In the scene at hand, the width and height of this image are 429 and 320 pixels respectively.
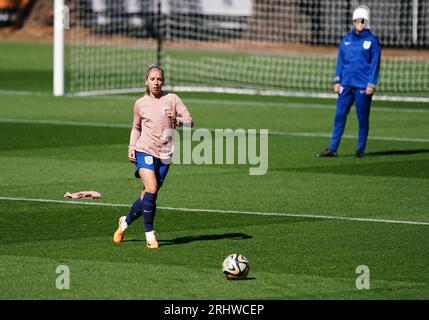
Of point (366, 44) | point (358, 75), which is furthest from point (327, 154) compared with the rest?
point (366, 44)

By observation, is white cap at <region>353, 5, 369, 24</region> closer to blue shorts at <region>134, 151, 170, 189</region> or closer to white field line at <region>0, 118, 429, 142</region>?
white field line at <region>0, 118, 429, 142</region>

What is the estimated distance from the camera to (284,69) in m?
36.8

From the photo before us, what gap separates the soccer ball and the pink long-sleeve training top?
183 cm

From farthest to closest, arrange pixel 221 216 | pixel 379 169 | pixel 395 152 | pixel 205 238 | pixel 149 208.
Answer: pixel 395 152 → pixel 379 169 → pixel 221 216 → pixel 205 238 → pixel 149 208

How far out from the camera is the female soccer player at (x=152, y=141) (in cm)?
1188

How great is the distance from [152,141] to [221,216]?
2166 millimetres

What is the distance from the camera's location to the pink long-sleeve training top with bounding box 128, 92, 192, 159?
1196 cm

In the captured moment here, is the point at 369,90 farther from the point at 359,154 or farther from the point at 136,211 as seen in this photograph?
the point at 136,211

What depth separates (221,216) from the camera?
1385 cm

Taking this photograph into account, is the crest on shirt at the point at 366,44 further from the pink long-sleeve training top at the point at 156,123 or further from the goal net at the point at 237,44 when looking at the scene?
the goal net at the point at 237,44

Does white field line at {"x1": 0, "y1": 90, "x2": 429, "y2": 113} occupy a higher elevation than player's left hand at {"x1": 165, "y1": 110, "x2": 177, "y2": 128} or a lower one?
lower

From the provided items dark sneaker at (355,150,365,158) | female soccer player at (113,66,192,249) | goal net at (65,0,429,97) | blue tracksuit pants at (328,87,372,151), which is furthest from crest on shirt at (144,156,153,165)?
goal net at (65,0,429,97)

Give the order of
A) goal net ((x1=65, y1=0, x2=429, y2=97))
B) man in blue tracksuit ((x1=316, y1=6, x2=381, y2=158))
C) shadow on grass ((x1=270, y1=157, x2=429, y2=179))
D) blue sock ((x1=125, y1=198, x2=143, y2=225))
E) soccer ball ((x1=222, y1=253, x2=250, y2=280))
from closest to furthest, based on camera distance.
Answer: soccer ball ((x1=222, y1=253, x2=250, y2=280))
blue sock ((x1=125, y1=198, x2=143, y2=225))
shadow on grass ((x1=270, y1=157, x2=429, y2=179))
man in blue tracksuit ((x1=316, y1=6, x2=381, y2=158))
goal net ((x1=65, y1=0, x2=429, y2=97))
